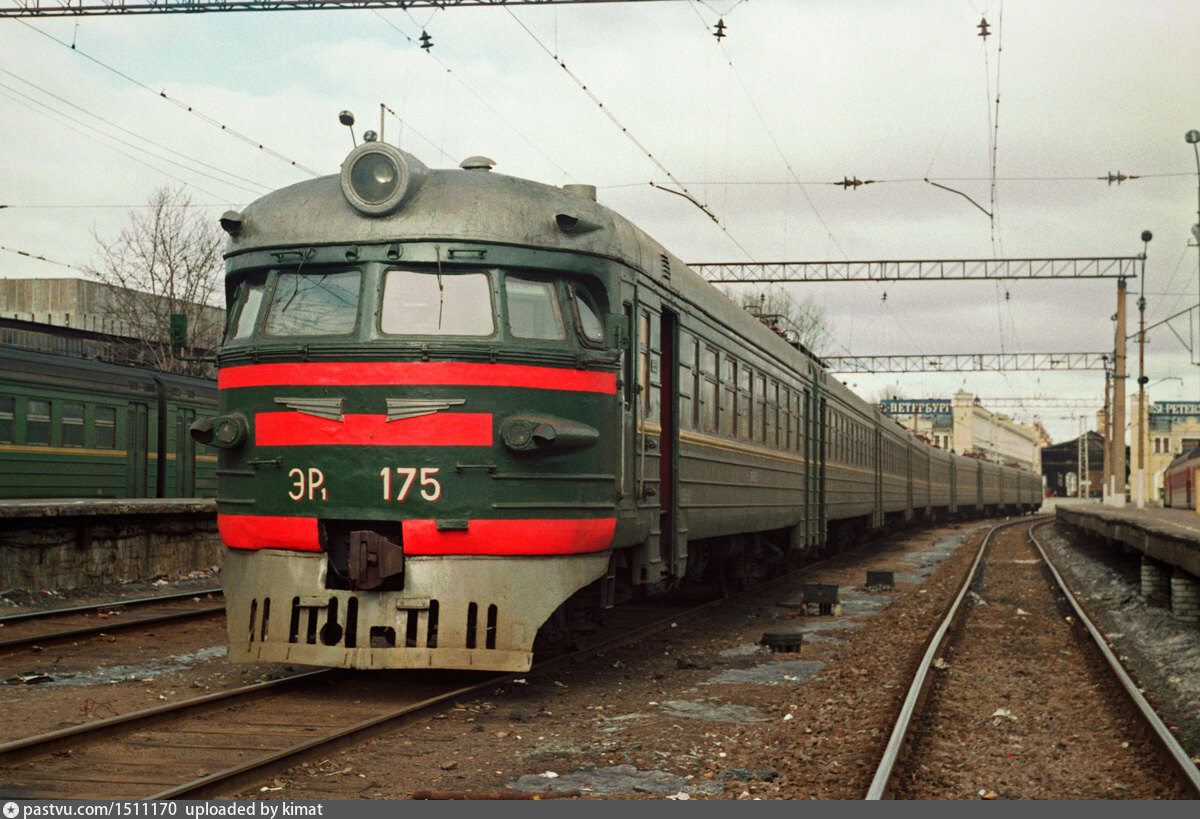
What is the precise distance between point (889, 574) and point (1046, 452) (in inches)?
5036

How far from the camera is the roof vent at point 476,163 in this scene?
867cm

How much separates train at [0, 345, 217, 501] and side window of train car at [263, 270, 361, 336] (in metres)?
8.46

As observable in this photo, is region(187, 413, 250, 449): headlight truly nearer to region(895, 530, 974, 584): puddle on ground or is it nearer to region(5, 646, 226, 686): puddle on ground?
region(5, 646, 226, 686): puddle on ground

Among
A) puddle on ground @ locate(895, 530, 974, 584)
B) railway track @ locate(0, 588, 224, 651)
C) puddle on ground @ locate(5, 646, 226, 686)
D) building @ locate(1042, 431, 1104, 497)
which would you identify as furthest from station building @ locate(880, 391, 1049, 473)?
Result: puddle on ground @ locate(5, 646, 226, 686)

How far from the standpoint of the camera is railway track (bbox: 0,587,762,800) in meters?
5.39

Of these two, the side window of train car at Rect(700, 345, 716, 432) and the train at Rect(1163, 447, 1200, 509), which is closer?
the side window of train car at Rect(700, 345, 716, 432)

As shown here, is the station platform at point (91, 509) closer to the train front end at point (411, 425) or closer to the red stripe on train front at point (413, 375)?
the train front end at point (411, 425)

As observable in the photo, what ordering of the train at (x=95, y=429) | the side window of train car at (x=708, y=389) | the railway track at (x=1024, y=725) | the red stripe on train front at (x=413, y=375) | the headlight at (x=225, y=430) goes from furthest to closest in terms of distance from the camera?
the train at (x=95, y=429)
the side window of train car at (x=708, y=389)
the headlight at (x=225, y=430)
the red stripe on train front at (x=413, y=375)
the railway track at (x=1024, y=725)

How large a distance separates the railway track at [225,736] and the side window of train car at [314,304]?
233 centimetres

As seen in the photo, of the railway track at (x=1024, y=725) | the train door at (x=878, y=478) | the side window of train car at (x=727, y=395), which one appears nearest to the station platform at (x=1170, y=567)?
Result: the railway track at (x=1024, y=725)

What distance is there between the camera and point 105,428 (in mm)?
19438

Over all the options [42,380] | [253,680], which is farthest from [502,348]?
[42,380]

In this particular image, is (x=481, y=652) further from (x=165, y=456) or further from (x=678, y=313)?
(x=165, y=456)

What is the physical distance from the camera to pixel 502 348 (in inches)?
296
